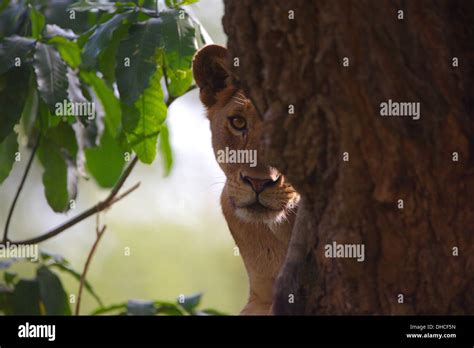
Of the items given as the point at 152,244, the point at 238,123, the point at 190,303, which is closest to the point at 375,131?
the point at 238,123

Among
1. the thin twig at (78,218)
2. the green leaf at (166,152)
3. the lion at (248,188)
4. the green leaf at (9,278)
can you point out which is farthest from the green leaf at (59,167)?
the lion at (248,188)

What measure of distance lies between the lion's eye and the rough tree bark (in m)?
1.48

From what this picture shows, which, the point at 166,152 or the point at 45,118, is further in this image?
the point at 166,152

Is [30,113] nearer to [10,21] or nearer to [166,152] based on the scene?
[10,21]

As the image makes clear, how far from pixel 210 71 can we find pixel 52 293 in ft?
5.01

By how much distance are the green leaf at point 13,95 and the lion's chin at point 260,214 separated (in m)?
1.28

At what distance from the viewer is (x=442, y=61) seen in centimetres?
362

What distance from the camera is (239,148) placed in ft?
17.1

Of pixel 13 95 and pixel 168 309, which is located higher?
pixel 13 95

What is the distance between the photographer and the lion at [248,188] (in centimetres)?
494

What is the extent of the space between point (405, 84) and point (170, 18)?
164 cm

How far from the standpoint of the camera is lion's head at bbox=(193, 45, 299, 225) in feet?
16.2

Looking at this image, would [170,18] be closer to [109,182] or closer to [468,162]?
[109,182]
